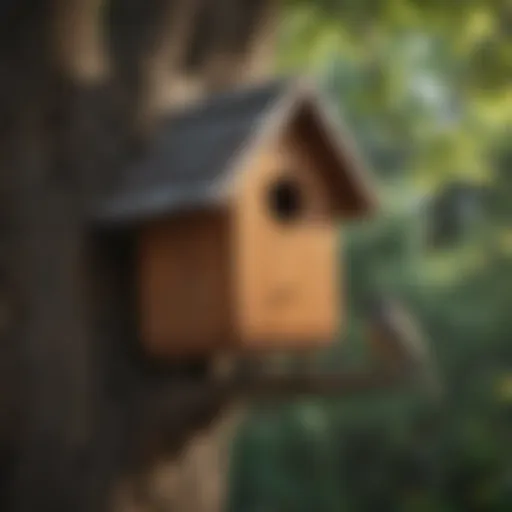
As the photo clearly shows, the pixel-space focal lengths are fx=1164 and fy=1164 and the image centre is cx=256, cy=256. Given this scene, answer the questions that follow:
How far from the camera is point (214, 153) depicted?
1.84 meters

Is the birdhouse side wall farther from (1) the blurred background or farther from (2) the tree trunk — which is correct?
(1) the blurred background

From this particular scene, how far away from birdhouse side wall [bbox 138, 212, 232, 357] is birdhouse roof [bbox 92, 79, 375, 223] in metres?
0.05

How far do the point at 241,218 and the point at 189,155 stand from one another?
0.59 ft

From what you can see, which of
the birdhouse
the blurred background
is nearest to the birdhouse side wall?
the birdhouse

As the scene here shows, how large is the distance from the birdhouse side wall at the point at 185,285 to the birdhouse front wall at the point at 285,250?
33 millimetres

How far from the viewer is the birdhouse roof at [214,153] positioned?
180cm

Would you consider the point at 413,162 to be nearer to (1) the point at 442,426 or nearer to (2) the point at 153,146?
(1) the point at 442,426

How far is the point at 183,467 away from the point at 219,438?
126mm

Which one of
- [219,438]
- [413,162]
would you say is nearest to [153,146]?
[219,438]

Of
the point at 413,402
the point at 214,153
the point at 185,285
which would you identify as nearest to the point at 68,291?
the point at 185,285

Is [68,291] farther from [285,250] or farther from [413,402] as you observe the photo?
[413,402]

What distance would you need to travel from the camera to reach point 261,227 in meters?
1.81

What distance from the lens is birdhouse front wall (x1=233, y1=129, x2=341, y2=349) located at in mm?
1789

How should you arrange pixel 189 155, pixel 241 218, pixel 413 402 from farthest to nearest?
1. pixel 413 402
2. pixel 189 155
3. pixel 241 218
